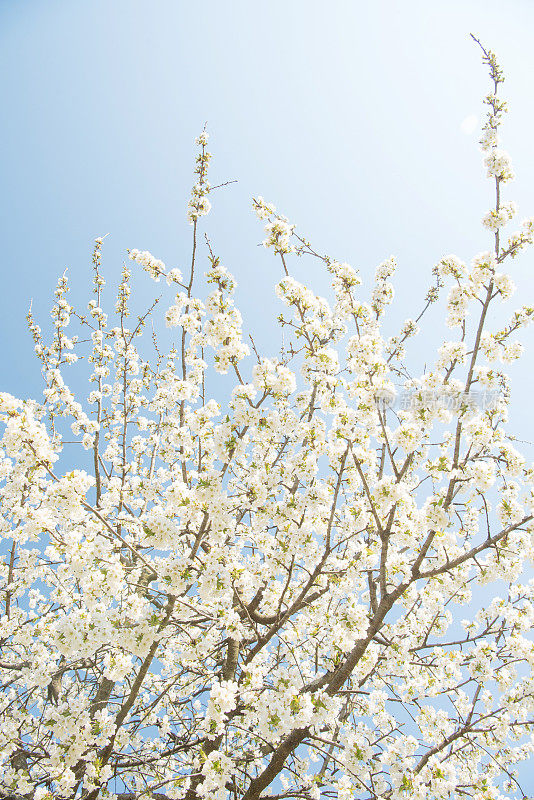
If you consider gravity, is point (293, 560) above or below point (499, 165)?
below

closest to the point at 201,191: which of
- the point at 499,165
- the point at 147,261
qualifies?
the point at 147,261

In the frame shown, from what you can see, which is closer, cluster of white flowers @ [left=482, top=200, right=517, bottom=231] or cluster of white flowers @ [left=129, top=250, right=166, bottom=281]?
cluster of white flowers @ [left=482, top=200, right=517, bottom=231]

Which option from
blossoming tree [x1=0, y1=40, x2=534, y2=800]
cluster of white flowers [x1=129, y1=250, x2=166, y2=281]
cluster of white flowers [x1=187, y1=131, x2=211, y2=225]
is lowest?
blossoming tree [x1=0, y1=40, x2=534, y2=800]

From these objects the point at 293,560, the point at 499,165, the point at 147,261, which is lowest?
the point at 293,560

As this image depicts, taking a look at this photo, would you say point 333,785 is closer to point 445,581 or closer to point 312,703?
point 312,703

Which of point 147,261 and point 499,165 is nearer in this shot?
point 499,165

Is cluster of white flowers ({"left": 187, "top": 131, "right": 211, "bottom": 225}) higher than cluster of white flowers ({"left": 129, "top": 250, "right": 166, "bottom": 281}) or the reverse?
higher

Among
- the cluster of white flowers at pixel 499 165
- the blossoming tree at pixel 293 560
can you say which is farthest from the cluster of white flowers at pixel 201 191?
the cluster of white flowers at pixel 499 165

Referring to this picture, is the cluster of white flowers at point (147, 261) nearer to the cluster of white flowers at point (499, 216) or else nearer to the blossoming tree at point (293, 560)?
the blossoming tree at point (293, 560)

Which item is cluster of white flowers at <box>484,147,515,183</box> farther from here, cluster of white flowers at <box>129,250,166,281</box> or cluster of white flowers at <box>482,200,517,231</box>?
cluster of white flowers at <box>129,250,166,281</box>

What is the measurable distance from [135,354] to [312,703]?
7689 mm

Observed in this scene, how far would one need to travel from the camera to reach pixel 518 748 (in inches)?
305

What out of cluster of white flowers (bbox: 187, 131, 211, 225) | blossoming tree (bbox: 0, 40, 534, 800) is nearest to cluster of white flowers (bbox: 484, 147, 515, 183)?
blossoming tree (bbox: 0, 40, 534, 800)

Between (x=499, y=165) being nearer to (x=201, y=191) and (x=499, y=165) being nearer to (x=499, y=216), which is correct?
(x=499, y=216)
